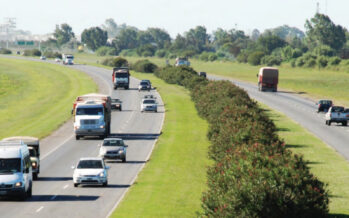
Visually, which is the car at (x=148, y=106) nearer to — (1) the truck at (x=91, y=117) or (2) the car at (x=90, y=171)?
(1) the truck at (x=91, y=117)

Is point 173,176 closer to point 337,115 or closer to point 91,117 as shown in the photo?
point 91,117

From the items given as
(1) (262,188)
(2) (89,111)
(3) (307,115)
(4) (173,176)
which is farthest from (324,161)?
(3) (307,115)

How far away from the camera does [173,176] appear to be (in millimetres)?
44938

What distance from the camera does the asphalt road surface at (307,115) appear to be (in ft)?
218

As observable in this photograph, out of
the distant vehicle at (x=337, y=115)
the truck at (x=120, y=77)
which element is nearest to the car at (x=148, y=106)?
the distant vehicle at (x=337, y=115)

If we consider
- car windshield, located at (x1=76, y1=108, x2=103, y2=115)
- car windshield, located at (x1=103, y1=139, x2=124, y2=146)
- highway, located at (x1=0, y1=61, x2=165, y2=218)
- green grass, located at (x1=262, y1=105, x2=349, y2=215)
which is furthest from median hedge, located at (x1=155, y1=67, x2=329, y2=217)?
car windshield, located at (x1=76, y1=108, x2=103, y2=115)

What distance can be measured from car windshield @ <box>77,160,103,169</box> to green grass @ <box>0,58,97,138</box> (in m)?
34.0

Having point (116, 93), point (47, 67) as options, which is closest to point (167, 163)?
point (116, 93)

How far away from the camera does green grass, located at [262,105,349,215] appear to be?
36803 mm

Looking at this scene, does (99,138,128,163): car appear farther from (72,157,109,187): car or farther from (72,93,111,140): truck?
(72,93,111,140): truck

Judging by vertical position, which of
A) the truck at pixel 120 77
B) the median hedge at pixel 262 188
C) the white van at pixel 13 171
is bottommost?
the truck at pixel 120 77

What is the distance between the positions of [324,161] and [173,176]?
13558 millimetres

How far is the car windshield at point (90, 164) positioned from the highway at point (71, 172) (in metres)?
1.23

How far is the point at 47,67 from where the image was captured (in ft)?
652
